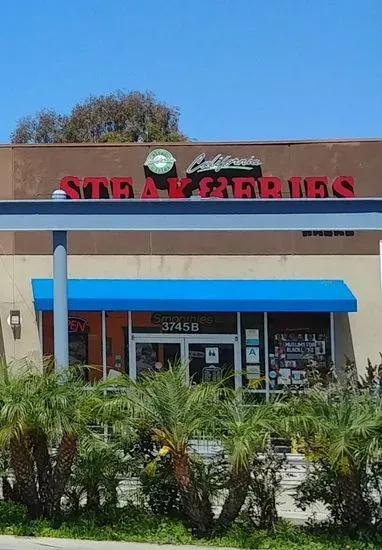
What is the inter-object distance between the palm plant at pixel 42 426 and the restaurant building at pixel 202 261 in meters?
8.66

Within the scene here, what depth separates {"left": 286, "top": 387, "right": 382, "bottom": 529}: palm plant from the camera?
6.68m

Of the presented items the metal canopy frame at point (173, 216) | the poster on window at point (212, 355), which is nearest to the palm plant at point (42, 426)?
the metal canopy frame at point (173, 216)

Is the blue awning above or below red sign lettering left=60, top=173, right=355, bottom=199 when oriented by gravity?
below

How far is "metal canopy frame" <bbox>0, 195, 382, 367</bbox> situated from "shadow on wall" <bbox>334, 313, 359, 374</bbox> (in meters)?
6.10

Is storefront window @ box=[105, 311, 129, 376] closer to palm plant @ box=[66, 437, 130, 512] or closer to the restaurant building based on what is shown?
the restaurant building

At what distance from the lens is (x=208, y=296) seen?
1552 centimetres

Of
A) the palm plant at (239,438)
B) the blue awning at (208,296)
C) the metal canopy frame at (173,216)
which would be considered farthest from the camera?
the blue awning at (208,296)

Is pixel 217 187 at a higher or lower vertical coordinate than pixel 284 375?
higher

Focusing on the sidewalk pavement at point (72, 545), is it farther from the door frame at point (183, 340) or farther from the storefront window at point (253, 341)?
the storefront window at point (253, 341)

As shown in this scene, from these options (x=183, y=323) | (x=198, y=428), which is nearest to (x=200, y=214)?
Answer: (x=198, y=428)

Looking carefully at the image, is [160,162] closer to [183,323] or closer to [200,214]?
[183,323]

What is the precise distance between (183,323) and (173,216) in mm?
6426

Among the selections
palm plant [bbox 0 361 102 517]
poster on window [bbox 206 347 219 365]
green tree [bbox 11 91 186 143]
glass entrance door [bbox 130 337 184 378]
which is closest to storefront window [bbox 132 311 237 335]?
glass entrance door [bbox 130 337 184 378]

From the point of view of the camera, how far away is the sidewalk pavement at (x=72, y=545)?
22.7ft
